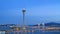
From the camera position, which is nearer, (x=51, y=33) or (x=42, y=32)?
(x=51, y=33)

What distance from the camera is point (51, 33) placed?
100 ft

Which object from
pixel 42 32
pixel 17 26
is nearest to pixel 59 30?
pixel 42 32

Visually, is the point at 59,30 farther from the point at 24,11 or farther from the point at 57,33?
the point at 24,11

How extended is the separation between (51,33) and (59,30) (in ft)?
5.32

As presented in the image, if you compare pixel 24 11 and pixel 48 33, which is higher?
pixel 24 11

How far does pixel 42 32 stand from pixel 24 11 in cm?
2245

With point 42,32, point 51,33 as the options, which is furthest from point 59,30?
point 42,32

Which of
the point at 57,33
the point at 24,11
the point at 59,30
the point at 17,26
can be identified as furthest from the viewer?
the point at 57,33

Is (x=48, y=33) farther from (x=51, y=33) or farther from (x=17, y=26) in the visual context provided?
(x=17, y=26)

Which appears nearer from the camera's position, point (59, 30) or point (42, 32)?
point (59, 30)

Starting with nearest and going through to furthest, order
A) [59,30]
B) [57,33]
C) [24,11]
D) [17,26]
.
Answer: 1. [24,11]
2. [17,26]
3. [59,30]
4. [57,33]

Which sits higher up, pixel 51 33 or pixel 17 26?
pixel 17 26

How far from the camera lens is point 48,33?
30922 millimetres

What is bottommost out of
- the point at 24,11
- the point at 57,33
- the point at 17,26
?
the point at 57,33
